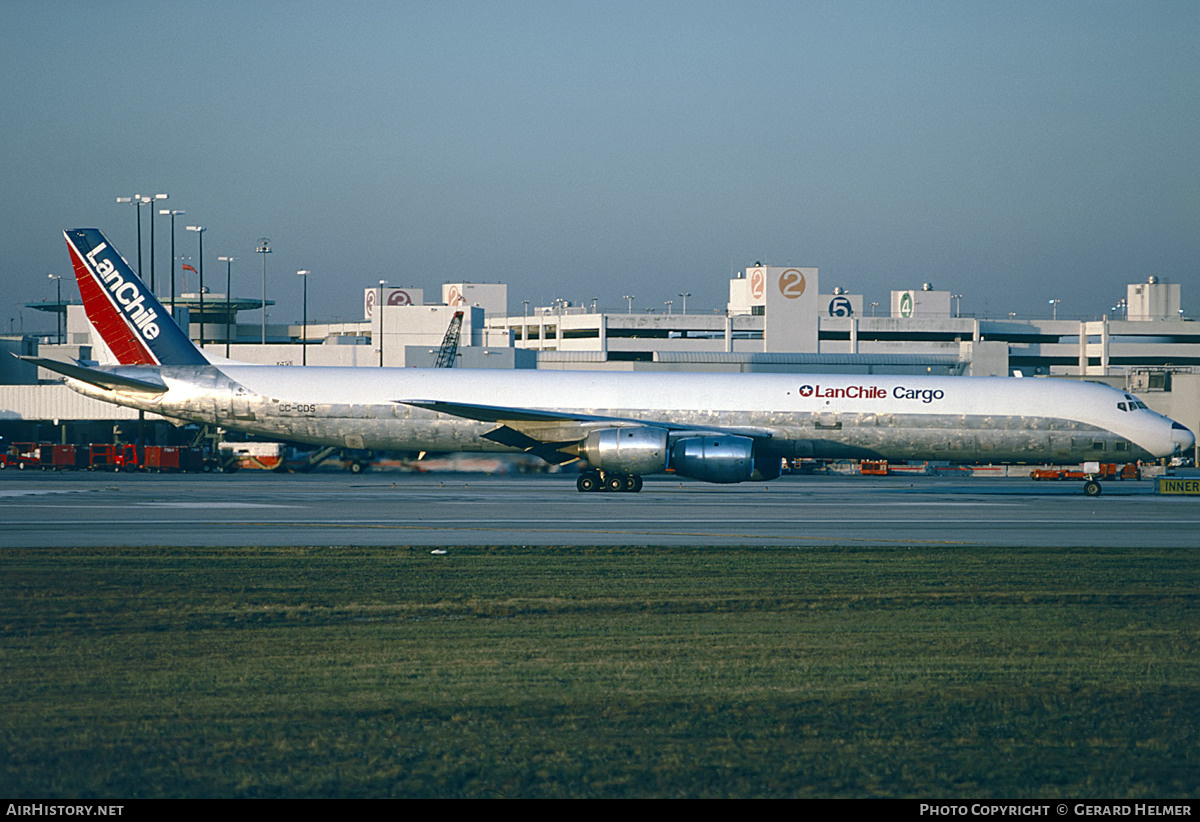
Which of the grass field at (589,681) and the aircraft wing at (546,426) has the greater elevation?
the aircraft wing at (546,426)

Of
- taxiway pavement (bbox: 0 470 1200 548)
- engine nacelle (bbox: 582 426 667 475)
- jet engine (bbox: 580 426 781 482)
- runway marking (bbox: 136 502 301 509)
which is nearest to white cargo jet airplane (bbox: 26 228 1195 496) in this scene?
engine nacelle (bbox: 582 426 667 475)

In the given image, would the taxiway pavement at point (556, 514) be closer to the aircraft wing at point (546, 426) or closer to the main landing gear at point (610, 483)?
the main landing gear at point (610, 483)

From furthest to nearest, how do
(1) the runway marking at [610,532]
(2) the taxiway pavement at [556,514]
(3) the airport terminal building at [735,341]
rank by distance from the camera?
(3) the airport terminal building at [735,341] → (1) the runway marking at [610,532] → (2) the taxiway pavement at [556,514]

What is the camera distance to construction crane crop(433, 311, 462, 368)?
A: 244ft

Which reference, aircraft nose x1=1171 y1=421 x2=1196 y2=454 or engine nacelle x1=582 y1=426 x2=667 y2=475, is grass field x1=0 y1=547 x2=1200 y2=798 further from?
aircraft nose x1=1171 y1=421 x2=1196 y2=454

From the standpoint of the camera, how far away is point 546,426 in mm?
38469

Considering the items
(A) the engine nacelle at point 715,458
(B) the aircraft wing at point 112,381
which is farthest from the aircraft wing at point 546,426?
(B) the aircraft wing at point 112,381

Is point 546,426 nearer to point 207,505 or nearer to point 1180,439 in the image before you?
point 207,505

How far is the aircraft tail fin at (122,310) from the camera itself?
40.3m

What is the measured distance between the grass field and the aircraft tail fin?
76.8ft

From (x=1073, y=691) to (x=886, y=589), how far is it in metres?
6.17

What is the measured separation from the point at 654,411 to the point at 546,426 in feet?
12.2

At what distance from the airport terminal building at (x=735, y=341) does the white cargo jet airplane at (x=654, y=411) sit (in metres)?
27.2
